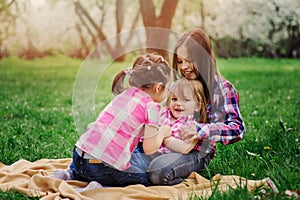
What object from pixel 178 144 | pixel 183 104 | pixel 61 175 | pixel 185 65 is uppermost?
pixel 185 65

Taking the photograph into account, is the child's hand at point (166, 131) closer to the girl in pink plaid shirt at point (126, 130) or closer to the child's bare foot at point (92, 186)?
the girl in pink plaid shirt at point (126, 130)

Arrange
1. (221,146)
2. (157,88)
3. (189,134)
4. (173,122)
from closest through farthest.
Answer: (157,88) → (189,134) → (173,122) → (221,146)

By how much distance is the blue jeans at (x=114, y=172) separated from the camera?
3.16 m

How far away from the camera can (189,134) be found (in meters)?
3.30

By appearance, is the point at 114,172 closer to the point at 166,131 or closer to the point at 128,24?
the point at 166,131

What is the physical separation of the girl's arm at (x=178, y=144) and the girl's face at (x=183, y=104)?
189 millimetres

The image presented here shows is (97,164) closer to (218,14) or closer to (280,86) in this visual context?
(280,86)

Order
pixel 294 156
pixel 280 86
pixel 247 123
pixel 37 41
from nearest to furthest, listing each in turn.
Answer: pixel 294 156 → pixel 247 123 → pixel 280 86 → pixel 37 41

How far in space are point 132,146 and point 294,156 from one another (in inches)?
47.2

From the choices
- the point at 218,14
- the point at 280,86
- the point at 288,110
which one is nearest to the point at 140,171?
the point at 288,110

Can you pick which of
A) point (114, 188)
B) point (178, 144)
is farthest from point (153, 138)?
point (114, 188)

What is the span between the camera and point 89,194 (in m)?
3.06

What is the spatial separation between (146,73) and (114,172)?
642 mm

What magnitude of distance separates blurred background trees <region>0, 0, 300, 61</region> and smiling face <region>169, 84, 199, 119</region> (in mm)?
10028
